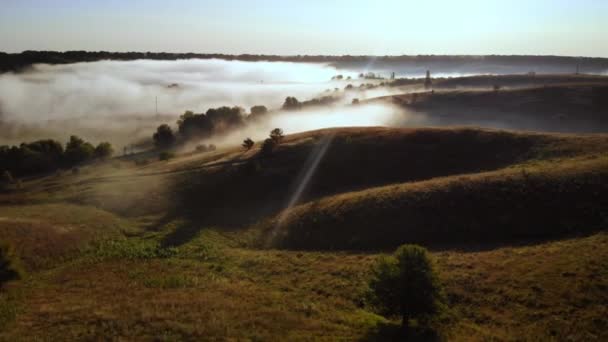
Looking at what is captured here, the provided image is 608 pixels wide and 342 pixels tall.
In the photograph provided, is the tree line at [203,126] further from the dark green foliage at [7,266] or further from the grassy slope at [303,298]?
the grassy slope at [303,298]

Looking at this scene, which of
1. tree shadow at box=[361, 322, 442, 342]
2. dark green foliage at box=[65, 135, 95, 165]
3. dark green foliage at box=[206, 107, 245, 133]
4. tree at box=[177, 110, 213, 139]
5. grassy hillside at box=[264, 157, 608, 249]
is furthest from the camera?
dark green foliage at box=[206, 107, 245, 133]

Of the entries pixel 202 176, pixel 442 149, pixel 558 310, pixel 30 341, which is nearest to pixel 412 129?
pixel 442 149

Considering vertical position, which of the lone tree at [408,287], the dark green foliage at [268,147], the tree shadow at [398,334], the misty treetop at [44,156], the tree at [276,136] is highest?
the tree at [276,136]

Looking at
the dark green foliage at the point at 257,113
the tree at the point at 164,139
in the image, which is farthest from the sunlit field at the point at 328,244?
the dark green foliage at the point at 257,113

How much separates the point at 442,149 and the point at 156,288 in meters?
46.8

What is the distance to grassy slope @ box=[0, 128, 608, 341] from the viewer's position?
83.7 feet

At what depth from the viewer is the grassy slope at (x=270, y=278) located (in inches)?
1005

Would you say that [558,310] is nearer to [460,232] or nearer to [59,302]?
[460,232]

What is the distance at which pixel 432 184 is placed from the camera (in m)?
49.8

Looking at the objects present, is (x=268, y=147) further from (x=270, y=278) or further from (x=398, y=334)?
(x=398, y=334)

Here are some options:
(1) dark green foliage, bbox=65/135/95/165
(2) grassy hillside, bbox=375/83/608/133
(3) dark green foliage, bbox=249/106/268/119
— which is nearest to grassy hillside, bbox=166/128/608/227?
(2) grassy hillside, bbox=375/83/608/133

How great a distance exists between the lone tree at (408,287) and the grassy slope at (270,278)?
159cm

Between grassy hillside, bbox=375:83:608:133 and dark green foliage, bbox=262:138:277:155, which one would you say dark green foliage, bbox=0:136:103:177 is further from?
grassy hillside, bbox=375:83:608:133

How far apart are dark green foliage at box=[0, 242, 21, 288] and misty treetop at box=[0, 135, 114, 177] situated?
8920cm
